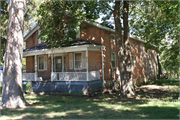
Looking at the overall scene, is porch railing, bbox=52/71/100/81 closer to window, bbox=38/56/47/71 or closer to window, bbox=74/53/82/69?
window, bbox=74/53/82/69

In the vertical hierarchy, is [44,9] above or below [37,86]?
above

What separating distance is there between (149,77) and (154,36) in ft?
34.1

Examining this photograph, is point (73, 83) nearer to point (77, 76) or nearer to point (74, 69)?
point (77, 76)

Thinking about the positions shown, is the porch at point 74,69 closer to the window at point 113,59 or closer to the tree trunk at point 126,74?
the window at point 113,59

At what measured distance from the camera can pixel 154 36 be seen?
634 inches

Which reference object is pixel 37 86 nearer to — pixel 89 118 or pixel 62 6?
pixel 62 6

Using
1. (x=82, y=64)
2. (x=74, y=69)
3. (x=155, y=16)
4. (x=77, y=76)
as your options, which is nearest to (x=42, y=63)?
(x=74, y=69)

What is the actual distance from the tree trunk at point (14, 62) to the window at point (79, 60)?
24.0 ft

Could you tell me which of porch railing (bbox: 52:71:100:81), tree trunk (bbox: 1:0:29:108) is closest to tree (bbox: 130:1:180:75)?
porch railing (bbox: 52:71:100:81)

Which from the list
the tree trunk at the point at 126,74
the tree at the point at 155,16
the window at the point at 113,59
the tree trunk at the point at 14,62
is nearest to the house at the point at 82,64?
the window at the point at 113,59

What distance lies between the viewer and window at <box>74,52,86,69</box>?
1550 centimetres

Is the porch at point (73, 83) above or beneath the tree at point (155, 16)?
beneath

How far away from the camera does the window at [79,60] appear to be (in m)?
15.5

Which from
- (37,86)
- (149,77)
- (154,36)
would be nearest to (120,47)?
(154,36)
